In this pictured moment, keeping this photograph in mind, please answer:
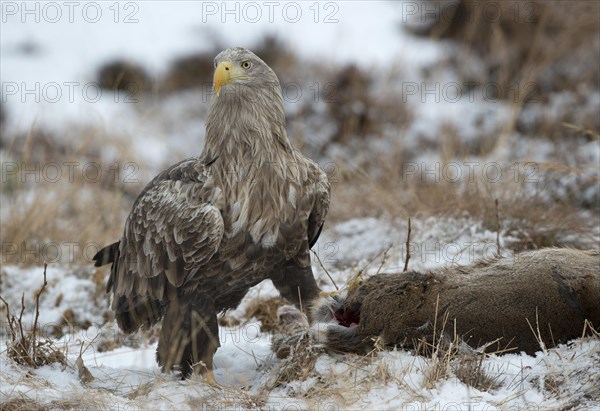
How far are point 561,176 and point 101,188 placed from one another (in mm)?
4742

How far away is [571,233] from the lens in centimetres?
550

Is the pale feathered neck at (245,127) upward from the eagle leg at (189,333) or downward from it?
upward

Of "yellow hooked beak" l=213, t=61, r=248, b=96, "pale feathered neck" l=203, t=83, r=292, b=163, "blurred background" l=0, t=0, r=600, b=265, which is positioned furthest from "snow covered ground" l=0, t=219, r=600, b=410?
"blurred background" l=0, t=0, r=600, b=265

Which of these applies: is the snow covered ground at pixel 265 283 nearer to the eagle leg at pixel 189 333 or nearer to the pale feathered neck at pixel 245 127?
the eagle leg at pixel 189 333

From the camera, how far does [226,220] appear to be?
4070 mm

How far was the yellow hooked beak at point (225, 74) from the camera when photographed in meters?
4.13

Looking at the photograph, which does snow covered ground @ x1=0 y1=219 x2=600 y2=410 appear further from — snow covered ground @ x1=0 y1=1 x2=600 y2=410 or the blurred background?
the blurred background

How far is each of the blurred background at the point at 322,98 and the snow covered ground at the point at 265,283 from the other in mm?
36

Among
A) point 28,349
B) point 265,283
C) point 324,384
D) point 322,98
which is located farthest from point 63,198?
point 324,384

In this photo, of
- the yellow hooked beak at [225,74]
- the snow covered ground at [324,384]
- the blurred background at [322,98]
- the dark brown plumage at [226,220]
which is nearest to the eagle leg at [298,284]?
the dark brown plumage at [226,220]

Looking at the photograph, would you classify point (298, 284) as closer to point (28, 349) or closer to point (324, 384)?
point (324, 384)

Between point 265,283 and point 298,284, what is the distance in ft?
4.58

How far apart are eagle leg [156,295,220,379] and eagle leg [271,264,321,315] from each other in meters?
0.40

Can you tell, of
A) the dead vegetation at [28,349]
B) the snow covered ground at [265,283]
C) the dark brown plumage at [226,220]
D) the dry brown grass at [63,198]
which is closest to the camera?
the snow covered ground at [265,283]
